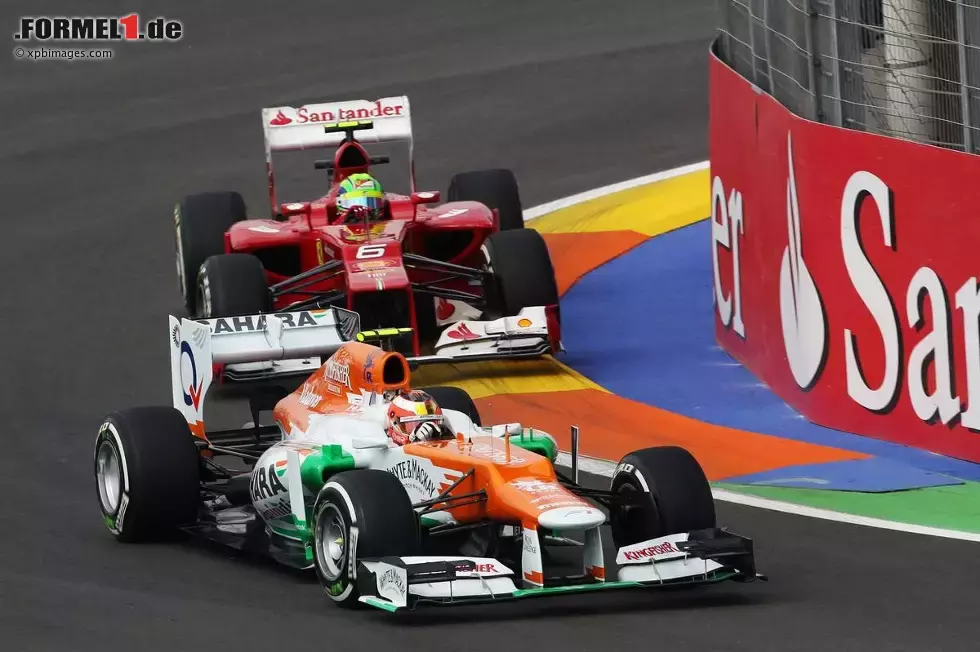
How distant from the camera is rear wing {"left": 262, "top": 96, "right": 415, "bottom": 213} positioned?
63.1 feet

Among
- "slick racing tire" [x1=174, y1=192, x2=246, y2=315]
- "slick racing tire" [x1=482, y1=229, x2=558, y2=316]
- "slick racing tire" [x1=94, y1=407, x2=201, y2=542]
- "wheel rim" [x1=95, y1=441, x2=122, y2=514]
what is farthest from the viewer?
"slick racing tire" [x1=174, y1=192, x2=246, y2=315]

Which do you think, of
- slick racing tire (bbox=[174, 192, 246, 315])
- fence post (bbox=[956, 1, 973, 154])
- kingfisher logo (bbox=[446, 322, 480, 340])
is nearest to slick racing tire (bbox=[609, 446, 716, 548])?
fence post (bbox=[956, 1, 973, 154])

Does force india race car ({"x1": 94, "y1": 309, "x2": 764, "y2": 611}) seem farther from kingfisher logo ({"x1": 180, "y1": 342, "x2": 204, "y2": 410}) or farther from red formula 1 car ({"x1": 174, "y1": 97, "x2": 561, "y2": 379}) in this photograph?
red formula 1 car ({"x1": 174, "y1": 97, "x2": 561, "y2": 379})

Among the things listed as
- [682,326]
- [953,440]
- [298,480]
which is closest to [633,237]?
[682,326]

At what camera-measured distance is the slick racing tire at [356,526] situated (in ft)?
34.4

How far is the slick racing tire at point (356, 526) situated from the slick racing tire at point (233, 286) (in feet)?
19.2

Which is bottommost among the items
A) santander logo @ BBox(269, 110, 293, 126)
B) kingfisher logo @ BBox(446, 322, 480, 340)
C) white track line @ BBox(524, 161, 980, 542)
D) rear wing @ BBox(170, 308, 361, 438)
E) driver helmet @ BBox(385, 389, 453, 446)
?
white track line @ BBox(524, 161, 980, 542)

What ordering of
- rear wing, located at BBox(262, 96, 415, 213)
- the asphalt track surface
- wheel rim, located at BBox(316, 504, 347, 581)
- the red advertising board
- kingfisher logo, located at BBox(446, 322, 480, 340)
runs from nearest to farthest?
1. the asphalt track surface
2. wheel rim, located at BBox(316, 504, 347, 581)
3. the red advertising board
4. kingfisher logo, located at BBox(446, 322, 480, 340)
5. rear wing, located at BBox(262, 96, 415, 213)

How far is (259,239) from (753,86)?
4.51 meters

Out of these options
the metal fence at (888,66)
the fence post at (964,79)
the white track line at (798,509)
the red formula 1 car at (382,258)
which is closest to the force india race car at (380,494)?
the white track line at (798,509)

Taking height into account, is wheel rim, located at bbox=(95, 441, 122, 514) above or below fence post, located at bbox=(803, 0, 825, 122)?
below

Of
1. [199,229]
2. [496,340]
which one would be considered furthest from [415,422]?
[199,229]

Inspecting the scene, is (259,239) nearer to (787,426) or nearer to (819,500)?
(787,426)

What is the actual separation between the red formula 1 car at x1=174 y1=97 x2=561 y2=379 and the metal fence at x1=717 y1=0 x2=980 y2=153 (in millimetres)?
2867
